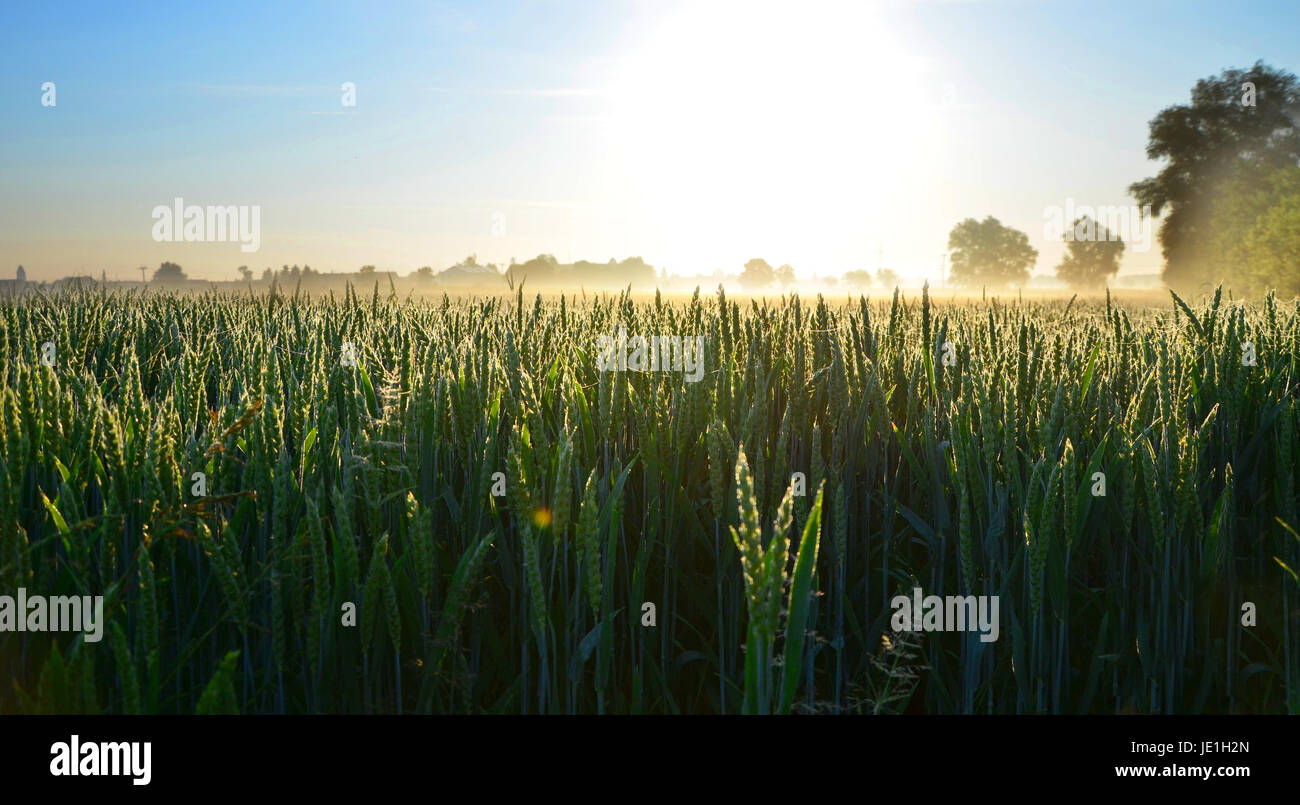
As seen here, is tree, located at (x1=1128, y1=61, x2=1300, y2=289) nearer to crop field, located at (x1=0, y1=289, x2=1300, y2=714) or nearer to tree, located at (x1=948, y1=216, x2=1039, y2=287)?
crop field, located at (x1=0, y1=289, x2=1300, y2=714)

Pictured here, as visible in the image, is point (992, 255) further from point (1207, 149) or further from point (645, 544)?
point (645, 544)

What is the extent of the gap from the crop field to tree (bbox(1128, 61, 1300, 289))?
4420 centimetres

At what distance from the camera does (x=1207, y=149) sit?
41.5 metres

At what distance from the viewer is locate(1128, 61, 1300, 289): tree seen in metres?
39.8

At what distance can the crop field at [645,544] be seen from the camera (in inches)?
50.9

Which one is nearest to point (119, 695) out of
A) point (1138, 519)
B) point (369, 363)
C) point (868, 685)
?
point (868, 685)

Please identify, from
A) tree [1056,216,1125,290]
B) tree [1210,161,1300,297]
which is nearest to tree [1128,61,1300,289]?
tree [1210,161,1300,297]

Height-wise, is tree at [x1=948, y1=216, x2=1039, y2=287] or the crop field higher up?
tree at [x1=948, y1=216, x2=1039, y2=287]

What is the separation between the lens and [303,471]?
165cm

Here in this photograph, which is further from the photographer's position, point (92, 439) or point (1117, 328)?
point (1117, 328)

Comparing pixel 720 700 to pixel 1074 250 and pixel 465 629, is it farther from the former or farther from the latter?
pixel 1074 250

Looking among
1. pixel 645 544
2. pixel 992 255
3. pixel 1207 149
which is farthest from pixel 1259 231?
pixel 992 255

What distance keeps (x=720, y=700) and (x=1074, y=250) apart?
8956cm

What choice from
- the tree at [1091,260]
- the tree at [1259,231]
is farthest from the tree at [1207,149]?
the tree at [1091,260]
